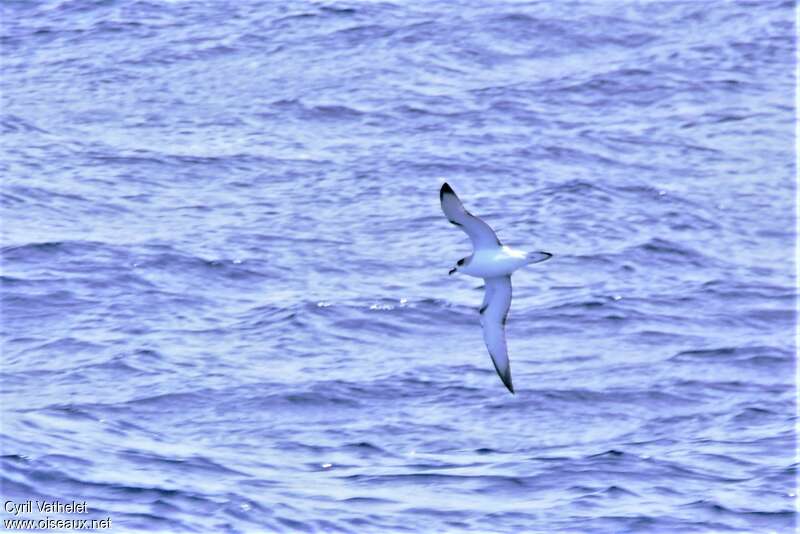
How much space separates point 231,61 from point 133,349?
8.74 metres

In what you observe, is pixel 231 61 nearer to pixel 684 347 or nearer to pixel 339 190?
pixel 339 190

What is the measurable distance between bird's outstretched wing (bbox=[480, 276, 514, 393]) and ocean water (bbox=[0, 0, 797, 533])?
1.02m

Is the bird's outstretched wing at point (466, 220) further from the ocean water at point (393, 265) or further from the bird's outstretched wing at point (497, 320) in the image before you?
the ocean water at point (393, 265)

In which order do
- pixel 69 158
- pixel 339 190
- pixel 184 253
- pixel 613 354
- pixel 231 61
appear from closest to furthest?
pixel 613 354 → pixel 184 253 → pixel 339 190 → pixel 69 158 → pixel 231 61

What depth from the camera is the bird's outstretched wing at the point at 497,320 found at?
1241cm

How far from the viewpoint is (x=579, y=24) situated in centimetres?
2473

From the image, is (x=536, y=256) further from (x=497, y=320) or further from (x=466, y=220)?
(x=497, y=320)

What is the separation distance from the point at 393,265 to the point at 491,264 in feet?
20.0

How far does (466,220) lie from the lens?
1129 centimetres

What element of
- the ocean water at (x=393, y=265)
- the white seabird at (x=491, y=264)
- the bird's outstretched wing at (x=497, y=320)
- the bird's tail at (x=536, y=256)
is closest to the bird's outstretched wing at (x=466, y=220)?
the white seabird at (x=491, y=264)

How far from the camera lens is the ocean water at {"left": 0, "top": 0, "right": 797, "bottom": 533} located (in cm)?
1312

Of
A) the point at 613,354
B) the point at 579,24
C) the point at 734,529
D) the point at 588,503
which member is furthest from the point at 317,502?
the point at 579,24

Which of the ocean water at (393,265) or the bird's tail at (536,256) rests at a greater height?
the bird's tail at (536,256)

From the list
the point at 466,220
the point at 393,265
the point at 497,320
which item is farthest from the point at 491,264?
the point at 393,265
